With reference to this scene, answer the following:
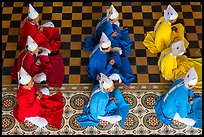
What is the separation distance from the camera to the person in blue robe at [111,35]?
5734mm

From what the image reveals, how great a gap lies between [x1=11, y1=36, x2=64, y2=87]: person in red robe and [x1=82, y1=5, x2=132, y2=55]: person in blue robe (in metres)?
0.59

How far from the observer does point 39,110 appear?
16.7 ft

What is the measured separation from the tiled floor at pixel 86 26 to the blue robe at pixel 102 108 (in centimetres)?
54

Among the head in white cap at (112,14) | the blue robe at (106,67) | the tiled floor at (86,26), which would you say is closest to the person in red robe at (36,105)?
the tiled floor at (86,26)

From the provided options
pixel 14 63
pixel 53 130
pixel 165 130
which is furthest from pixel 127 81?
pixel 14 63

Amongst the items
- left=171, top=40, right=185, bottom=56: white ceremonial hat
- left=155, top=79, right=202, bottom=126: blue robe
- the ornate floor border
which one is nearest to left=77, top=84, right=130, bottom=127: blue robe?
the ornate floor border

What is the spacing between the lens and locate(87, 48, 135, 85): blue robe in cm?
544

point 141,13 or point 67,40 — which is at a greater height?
point 141,13

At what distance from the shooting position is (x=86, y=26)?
253 inches

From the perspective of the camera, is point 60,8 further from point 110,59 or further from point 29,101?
point 29,101

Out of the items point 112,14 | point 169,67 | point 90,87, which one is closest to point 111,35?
point 112,14

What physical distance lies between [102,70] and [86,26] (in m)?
1.26

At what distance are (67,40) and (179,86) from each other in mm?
2280

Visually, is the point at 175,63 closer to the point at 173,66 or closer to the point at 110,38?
the point at 173,66
